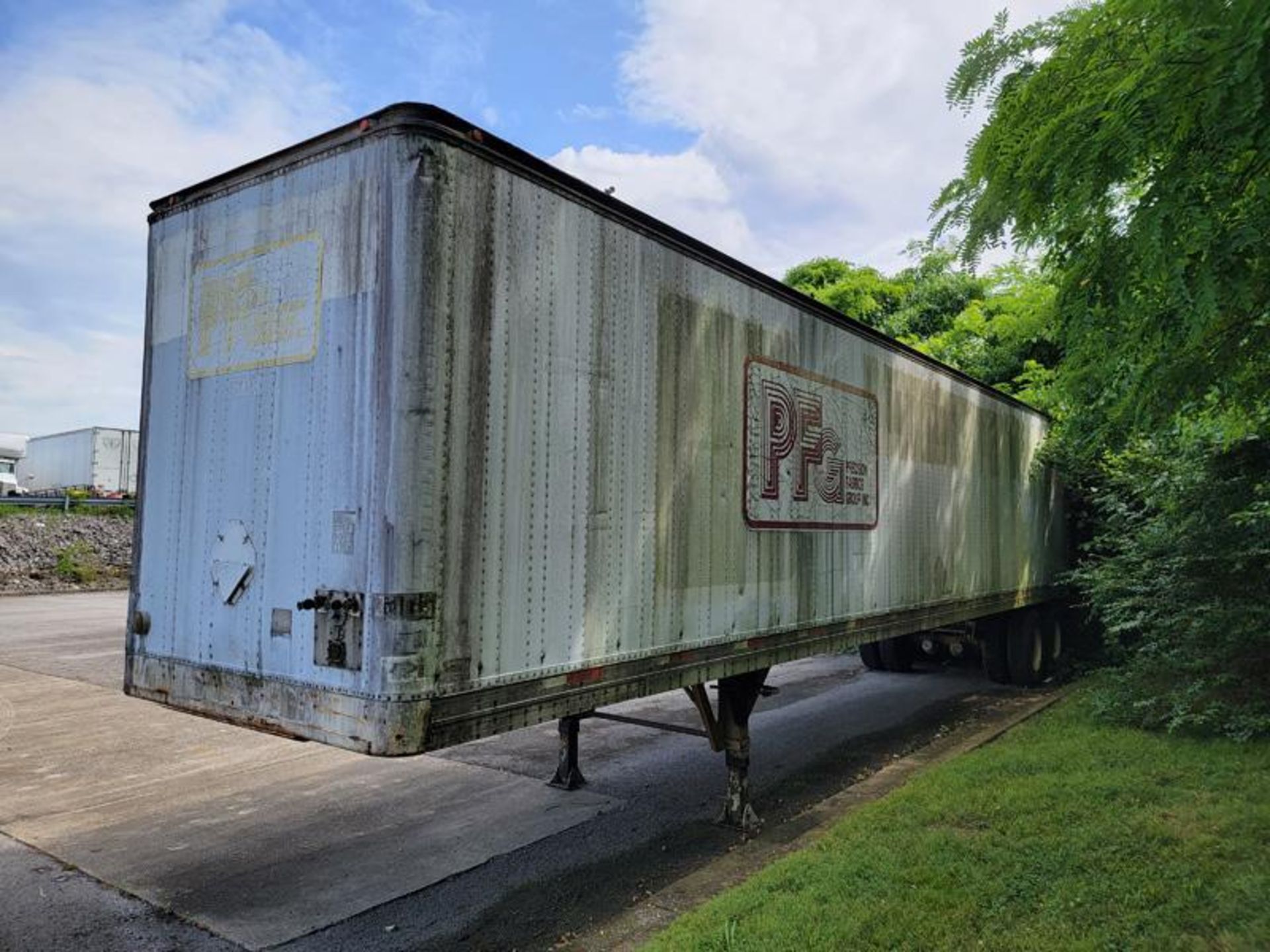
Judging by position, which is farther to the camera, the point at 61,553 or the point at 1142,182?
the point at 61,553

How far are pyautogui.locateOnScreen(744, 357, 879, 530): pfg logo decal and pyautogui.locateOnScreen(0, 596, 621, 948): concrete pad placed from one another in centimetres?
266

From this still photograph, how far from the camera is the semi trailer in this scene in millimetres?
3660

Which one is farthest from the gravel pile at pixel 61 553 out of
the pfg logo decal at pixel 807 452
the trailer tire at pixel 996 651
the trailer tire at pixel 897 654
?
the pfg logo decal at pixel 807 452

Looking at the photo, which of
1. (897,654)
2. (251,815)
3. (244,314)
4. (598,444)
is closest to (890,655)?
(897,654)

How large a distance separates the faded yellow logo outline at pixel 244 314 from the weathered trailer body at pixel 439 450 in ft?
0.05

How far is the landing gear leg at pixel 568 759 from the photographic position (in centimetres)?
686

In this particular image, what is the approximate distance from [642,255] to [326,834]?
4345mm

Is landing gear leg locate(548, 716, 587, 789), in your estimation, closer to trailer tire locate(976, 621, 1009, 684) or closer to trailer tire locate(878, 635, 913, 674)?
trailer tire locate(976, 621, 1009, 684)

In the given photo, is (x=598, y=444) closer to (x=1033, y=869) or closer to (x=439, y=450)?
(x=439, y=450)

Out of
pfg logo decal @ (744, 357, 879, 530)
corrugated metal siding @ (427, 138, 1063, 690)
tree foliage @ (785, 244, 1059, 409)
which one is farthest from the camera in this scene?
tree foliage @ (785, 244, 1059, 409)

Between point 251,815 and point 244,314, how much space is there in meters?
3.81

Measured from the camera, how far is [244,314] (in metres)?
4.38

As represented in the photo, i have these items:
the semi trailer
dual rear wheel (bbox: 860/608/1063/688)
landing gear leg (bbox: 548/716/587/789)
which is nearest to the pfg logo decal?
the semi trailer

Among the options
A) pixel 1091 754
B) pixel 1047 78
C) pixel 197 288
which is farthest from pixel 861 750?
pixel 197 288
